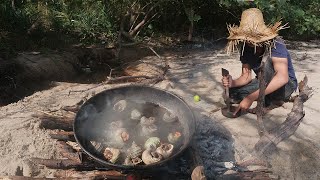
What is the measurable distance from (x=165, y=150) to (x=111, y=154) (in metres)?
0.54

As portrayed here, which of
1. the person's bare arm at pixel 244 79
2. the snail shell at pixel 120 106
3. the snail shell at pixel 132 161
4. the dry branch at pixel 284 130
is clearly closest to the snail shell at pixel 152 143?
the snail shell at pixel 132 161

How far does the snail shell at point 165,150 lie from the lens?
324 centimetres

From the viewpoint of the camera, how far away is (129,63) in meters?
8.21

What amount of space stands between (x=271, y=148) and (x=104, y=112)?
2114 millimetres

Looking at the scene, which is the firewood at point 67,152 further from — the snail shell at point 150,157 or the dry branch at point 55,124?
the snail shell at point 150,157

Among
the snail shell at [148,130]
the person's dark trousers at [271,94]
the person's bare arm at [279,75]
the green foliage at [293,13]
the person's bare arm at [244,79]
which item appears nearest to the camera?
the snail shell at [148,130]

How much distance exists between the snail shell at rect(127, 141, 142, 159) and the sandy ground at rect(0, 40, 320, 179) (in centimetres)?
113

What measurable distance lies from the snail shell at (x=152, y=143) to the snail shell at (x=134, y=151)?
83 mm

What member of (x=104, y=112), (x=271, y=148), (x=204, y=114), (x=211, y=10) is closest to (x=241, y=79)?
(x=204, y=114)

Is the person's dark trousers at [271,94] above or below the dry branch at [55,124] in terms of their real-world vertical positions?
above

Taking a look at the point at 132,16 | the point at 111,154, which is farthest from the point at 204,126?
the point at 132,16

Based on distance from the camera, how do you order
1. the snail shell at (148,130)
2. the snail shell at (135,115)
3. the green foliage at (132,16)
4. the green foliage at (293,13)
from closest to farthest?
the snail shell at (148,130) → the snail shell at (135,115) → the green foliage at (293,13) → the green foliage at (132,16)

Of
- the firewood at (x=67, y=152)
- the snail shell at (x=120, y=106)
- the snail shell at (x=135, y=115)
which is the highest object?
the snail shell at (x=120, y=106)

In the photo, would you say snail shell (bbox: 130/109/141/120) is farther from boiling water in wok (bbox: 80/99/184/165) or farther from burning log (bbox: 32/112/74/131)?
burning log (bbox: 32/112/74/131)
